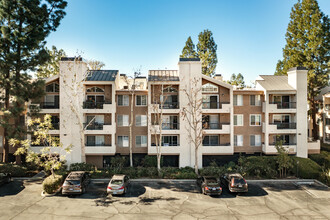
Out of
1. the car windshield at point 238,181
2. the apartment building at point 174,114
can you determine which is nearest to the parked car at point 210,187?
the car windshield at point 238,181

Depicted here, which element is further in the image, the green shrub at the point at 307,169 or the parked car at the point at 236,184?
the green shrub at the point at 307,169

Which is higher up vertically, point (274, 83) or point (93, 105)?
point (274, 83)

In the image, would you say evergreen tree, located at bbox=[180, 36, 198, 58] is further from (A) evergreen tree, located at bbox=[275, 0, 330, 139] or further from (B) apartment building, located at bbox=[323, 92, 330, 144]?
(B) apartment building, located at bbox=[323, 92, 330, 144]

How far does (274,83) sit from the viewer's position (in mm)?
30469

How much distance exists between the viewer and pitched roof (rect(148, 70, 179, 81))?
28.4 m

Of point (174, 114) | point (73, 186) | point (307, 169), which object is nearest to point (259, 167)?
point (307, 169)

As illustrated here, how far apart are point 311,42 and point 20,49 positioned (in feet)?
133

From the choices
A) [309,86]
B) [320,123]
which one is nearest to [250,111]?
[309,86]

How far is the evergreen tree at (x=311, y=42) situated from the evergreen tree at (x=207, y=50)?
1492 centimetres

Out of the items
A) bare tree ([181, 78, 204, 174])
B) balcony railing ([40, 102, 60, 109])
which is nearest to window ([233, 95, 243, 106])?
bare tree ([181, 78, 204, 174])

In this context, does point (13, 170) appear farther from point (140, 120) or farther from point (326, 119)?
point (326, 119)

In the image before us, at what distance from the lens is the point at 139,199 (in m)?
18.8

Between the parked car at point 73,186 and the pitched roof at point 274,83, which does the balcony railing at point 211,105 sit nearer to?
the pitched roof at point 274,83

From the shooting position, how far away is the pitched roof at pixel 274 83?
29.3 metres
